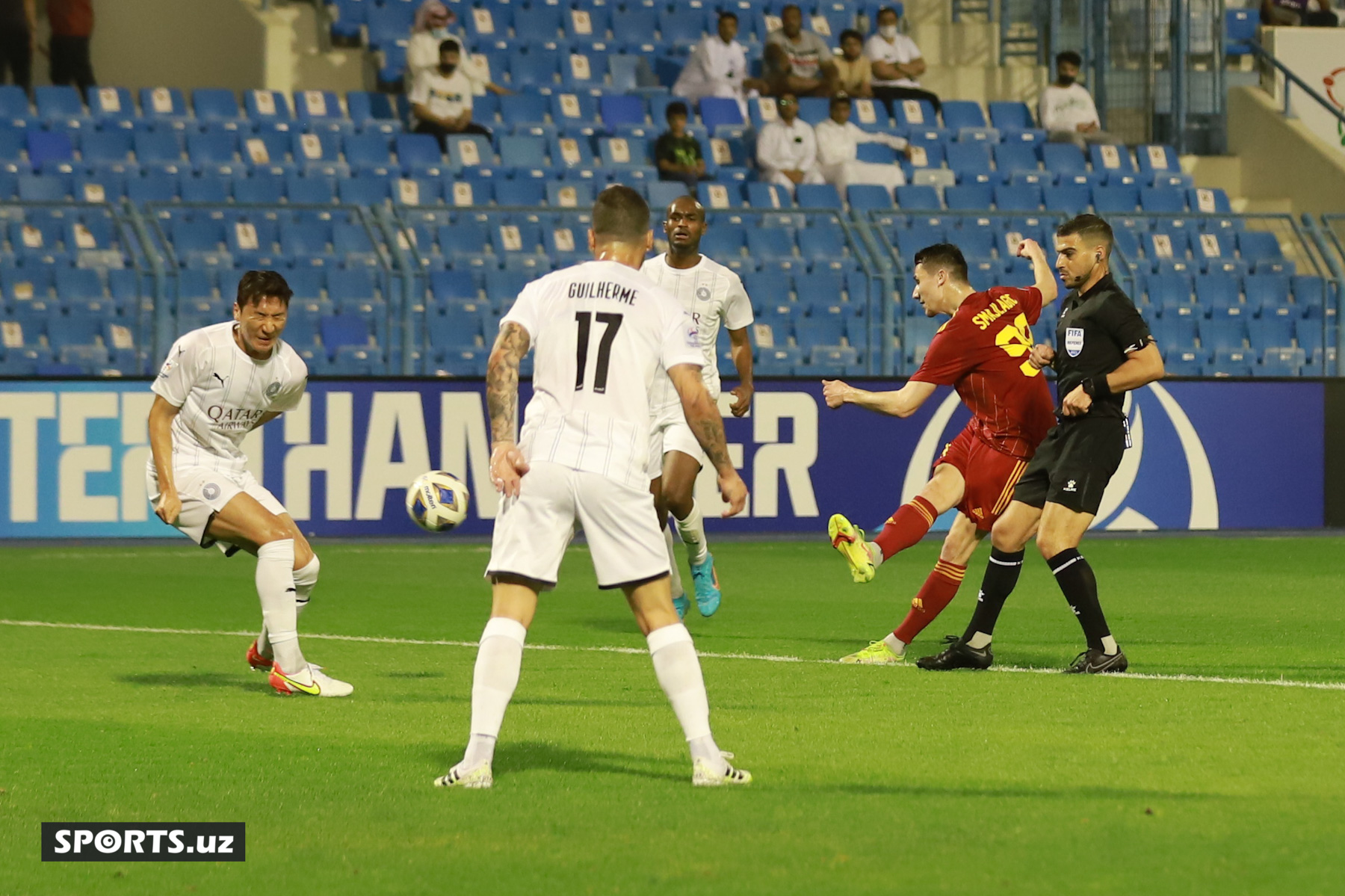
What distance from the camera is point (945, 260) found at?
8992 millimetres

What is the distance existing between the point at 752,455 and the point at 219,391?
949 centimetres

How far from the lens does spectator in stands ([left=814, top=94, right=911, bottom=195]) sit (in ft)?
72.4

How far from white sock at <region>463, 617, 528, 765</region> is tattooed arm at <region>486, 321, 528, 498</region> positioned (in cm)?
42

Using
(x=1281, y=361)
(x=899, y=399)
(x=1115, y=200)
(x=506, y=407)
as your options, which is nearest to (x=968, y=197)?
(x=1115, y=200)

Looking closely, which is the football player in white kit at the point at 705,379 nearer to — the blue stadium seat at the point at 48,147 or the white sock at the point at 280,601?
the white sock at the point at 280,601

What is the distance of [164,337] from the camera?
16953 millimetres

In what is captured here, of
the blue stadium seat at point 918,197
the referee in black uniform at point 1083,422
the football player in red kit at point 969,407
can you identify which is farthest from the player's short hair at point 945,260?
the blue stadium seat at point 918,197

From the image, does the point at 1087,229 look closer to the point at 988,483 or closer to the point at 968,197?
the point at 988,483

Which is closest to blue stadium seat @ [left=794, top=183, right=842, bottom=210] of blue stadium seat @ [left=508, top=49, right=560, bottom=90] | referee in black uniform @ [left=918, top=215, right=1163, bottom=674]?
blue stadium seat @ [left=508, top=49, right=560, bottom=90]

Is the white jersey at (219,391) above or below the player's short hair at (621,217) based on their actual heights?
below

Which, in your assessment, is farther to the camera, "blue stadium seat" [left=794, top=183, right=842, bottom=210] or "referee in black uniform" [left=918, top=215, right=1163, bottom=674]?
"blue stadium seat" [left=794, top=183, right=842, bottom=210]

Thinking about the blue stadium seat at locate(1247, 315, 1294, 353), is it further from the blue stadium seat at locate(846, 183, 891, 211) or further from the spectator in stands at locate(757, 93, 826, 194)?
the spectator in stands at locate(757, 93, 826, 194)

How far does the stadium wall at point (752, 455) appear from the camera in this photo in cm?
1658

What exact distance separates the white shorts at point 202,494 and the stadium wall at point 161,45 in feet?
52.9
